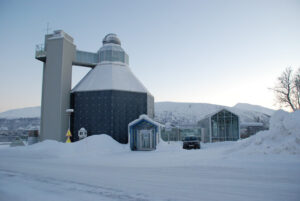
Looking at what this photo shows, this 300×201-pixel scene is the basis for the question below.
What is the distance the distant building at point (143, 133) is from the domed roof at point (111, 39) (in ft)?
45.9

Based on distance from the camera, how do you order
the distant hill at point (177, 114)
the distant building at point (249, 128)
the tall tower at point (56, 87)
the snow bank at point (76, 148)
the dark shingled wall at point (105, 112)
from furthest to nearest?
1. the distant hill at point (177, 114)
2. the distant building at point (249, 128)
3. the dark shingled wall at point (105, 112)
4. the tall tower at point (56, 87)
5. the snow bank at point (76, 148)

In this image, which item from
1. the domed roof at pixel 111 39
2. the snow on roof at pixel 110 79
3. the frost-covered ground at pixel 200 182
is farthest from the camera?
the domed roof at pixel 111 39

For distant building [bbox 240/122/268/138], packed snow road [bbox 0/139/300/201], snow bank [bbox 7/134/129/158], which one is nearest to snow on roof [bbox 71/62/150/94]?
snow bank [bbox 7/134/129/158]

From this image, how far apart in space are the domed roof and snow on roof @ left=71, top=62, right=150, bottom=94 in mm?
3719

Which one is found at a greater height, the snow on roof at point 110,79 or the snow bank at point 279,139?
the snow on roof at point 110,79

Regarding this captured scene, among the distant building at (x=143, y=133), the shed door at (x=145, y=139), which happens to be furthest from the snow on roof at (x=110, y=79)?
the shed door at (x=145, y=139)

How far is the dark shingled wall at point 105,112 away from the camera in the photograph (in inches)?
1060

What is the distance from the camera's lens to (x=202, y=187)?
7.02 m

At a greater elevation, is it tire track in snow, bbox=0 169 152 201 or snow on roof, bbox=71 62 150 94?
snow on roof, bbox=71 62 150 94

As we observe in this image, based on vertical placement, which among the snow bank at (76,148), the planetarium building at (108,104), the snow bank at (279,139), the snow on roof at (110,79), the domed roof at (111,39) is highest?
the domed roof at (111,39)

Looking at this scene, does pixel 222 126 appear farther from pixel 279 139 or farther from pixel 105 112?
pixel 279 139

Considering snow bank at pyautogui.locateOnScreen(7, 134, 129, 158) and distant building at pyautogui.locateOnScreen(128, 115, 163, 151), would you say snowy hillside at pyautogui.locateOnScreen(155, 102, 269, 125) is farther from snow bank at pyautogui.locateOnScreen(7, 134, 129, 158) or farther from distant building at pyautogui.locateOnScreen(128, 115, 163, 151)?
snow bank at pyautogui.locateOnScreen(7, 134, 129, 158)

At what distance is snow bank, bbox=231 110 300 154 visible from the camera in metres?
12.8

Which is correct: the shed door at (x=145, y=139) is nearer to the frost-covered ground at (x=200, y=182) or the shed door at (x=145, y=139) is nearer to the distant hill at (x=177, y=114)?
the frost-covered ground at (x=200, y=182)
